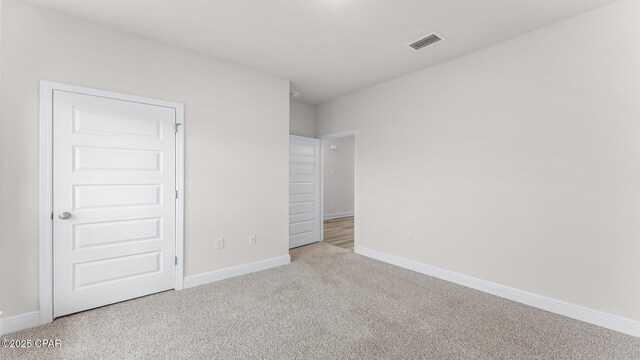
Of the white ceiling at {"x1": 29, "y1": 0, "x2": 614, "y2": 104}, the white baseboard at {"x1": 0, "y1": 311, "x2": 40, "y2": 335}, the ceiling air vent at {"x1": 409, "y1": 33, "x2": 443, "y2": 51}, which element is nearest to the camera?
the white baseboard at {"x1": 0, "y1": 311, "x2": 40, "y2": 335}

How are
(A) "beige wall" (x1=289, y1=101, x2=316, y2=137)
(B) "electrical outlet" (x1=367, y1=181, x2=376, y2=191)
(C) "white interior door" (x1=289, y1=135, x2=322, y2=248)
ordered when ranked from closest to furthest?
(B) "electrical outlet" (x1=367, y1=181, x2=376, y2=191)
(C) "white interior door" (x1=289, y1=135, x2=322, y2=248)
(A) "beige wall" (x1=289, y1=101, x2=316, y2=137)

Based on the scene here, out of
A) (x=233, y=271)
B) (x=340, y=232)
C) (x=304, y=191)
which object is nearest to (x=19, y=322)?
(x=233, y=271)

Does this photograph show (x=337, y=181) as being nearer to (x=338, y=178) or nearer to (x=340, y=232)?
(x=338, y=178)

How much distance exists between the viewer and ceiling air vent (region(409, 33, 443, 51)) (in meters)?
2.66

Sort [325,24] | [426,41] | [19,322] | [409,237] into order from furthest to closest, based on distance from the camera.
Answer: [409,237], [426,41], [325,24], [19,322]

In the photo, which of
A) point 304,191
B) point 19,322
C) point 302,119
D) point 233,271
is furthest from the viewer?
point 302,119

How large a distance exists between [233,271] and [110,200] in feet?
5.14

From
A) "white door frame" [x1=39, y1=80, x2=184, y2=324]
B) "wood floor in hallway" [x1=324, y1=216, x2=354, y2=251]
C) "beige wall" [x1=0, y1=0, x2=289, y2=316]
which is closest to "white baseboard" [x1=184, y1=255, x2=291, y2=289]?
"beige wall" [x1=0, y1=0, x2=289, y2=316]

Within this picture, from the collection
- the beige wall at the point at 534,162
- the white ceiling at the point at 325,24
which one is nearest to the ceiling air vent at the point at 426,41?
the white ceiling at the point at 325,24

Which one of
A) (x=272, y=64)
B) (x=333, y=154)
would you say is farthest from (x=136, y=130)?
(x=333, y=154)

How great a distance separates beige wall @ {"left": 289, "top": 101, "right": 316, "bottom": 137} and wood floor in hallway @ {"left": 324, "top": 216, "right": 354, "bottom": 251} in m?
2.17

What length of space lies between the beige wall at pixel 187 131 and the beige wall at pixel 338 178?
382 cm

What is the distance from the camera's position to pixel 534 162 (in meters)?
2.57

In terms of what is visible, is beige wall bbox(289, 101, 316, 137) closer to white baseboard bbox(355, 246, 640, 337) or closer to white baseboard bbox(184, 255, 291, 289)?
white baseboard bbox(184, 255, 291, 289)
